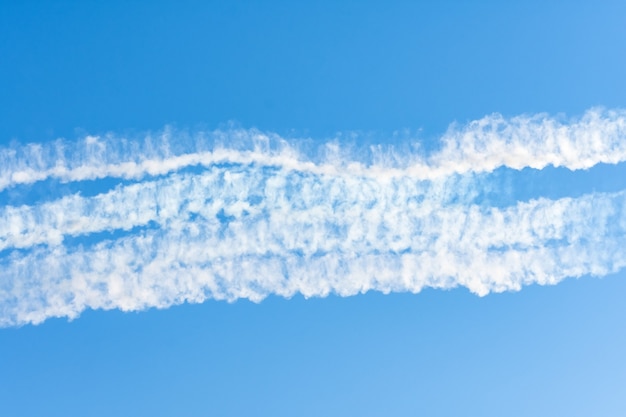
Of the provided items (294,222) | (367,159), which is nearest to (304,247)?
(294,222)

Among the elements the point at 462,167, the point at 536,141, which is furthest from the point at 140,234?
the point at 536,141

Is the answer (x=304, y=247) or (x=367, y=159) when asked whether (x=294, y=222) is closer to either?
(x=304, y=247)

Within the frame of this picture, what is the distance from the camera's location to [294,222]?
978 cm

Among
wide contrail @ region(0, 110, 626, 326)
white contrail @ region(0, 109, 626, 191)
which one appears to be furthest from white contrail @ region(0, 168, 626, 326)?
white contrail @ region(0, 109, 626, 191)

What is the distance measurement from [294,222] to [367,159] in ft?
4.43

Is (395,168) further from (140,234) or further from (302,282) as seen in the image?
(140,234)

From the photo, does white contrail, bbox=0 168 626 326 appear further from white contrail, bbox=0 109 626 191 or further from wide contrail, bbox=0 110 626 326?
white contrail, bbox=0 109 626 191

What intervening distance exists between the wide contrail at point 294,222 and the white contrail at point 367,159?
0.02m

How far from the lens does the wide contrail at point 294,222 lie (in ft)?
31.8

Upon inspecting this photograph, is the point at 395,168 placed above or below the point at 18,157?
below

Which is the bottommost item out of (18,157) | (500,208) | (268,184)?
(500,208)

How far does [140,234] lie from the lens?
32.6 ft

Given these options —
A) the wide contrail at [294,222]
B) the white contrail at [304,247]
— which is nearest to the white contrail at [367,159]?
the wide contrail at [294,222]

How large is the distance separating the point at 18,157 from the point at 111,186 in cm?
139
